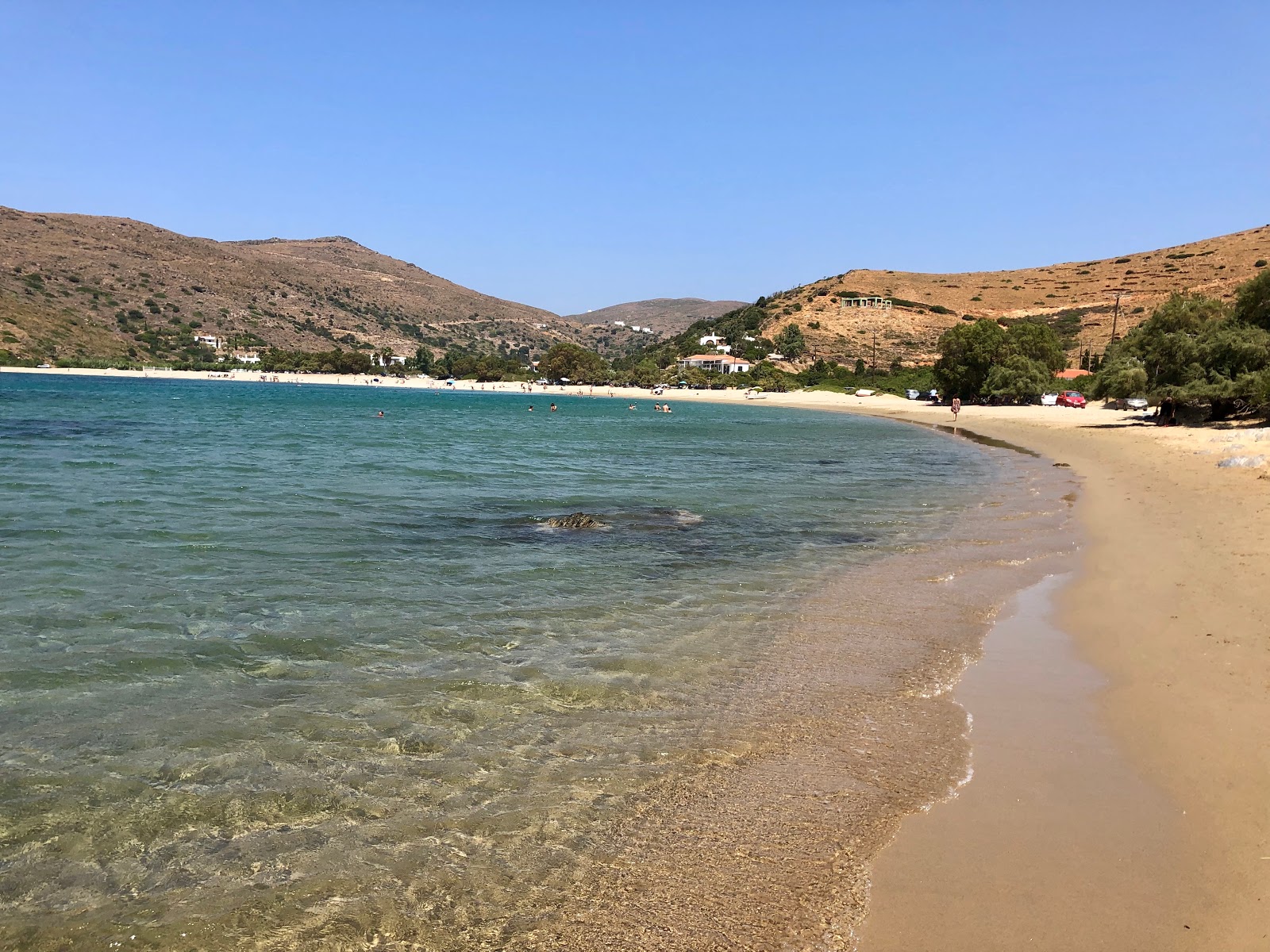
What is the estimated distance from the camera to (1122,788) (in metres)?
5.53

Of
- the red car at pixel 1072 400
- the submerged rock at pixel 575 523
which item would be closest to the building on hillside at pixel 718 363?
the red car at pixel 1072 400

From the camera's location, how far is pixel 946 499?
20.8 meters

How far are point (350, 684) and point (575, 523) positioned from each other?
29.1 ft

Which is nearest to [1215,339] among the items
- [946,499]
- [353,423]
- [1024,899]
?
[946,499]

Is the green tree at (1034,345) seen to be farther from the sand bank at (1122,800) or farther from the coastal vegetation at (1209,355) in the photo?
the sand bank at (1122,800)

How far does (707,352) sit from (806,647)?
146092 mm

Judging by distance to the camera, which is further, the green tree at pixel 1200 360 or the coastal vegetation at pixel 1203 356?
the coastal vegetation at pixel 1203 356

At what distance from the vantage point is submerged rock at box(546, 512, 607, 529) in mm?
15938

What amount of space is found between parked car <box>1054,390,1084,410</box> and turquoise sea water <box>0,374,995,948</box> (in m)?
53.9

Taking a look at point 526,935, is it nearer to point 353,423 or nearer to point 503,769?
point 503,769

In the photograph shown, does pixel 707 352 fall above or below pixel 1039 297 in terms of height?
below

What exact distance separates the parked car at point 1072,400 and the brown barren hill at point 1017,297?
4494 centimetres

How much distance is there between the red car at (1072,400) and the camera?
66.6 meters

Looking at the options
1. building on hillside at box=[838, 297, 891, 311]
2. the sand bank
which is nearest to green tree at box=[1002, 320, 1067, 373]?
building on hillside at box=[838, 297, 891, 311]
